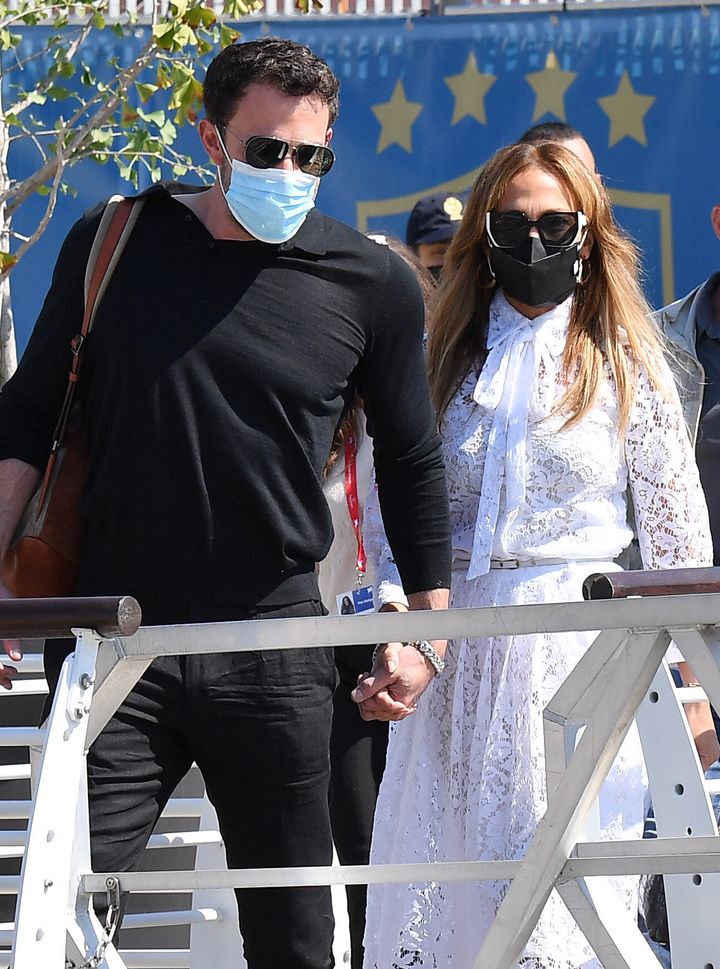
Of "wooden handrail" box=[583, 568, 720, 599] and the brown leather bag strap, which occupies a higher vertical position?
the brown leather bag strap

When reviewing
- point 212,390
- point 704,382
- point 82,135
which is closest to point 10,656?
point 212,390

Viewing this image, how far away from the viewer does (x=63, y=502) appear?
264 centimetres

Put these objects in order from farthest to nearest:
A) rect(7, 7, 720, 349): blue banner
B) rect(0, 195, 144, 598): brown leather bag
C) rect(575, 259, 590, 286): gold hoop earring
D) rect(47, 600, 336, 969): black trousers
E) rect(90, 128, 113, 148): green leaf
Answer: rect(7, 7, 720, 349): blue banner, rect(90, 128, 113, 148): green leaf, rect(575, 259, 590, 286): gold hoop earring, rect(0, 195, 144, 598): brown leather bag, rect(47, 600, 336, 969): black trousers

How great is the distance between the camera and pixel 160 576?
2.56 meters

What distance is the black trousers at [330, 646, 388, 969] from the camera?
341 centimetres

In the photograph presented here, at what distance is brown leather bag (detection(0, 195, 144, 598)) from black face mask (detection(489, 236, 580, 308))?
2.59 ft

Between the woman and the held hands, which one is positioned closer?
the held hands

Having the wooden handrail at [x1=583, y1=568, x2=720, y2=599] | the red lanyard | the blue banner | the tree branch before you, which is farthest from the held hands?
the blue banner

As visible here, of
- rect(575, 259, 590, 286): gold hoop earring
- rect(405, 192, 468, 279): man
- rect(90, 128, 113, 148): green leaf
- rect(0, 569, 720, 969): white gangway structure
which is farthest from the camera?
rect(90, 128, 113, 148): green leaf

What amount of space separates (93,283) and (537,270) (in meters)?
0.90

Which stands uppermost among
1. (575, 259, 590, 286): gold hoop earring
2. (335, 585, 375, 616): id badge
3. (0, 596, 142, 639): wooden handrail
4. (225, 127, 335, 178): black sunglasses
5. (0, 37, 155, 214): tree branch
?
(0, 37, 155, 214): tree branch

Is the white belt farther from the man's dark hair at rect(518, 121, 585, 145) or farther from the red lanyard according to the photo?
the man's dark hair at rect(518, 121, 585, 145)

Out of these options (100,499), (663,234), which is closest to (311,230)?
(100,499)

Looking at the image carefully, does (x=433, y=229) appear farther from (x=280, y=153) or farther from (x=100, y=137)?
(x=280, y=153)
